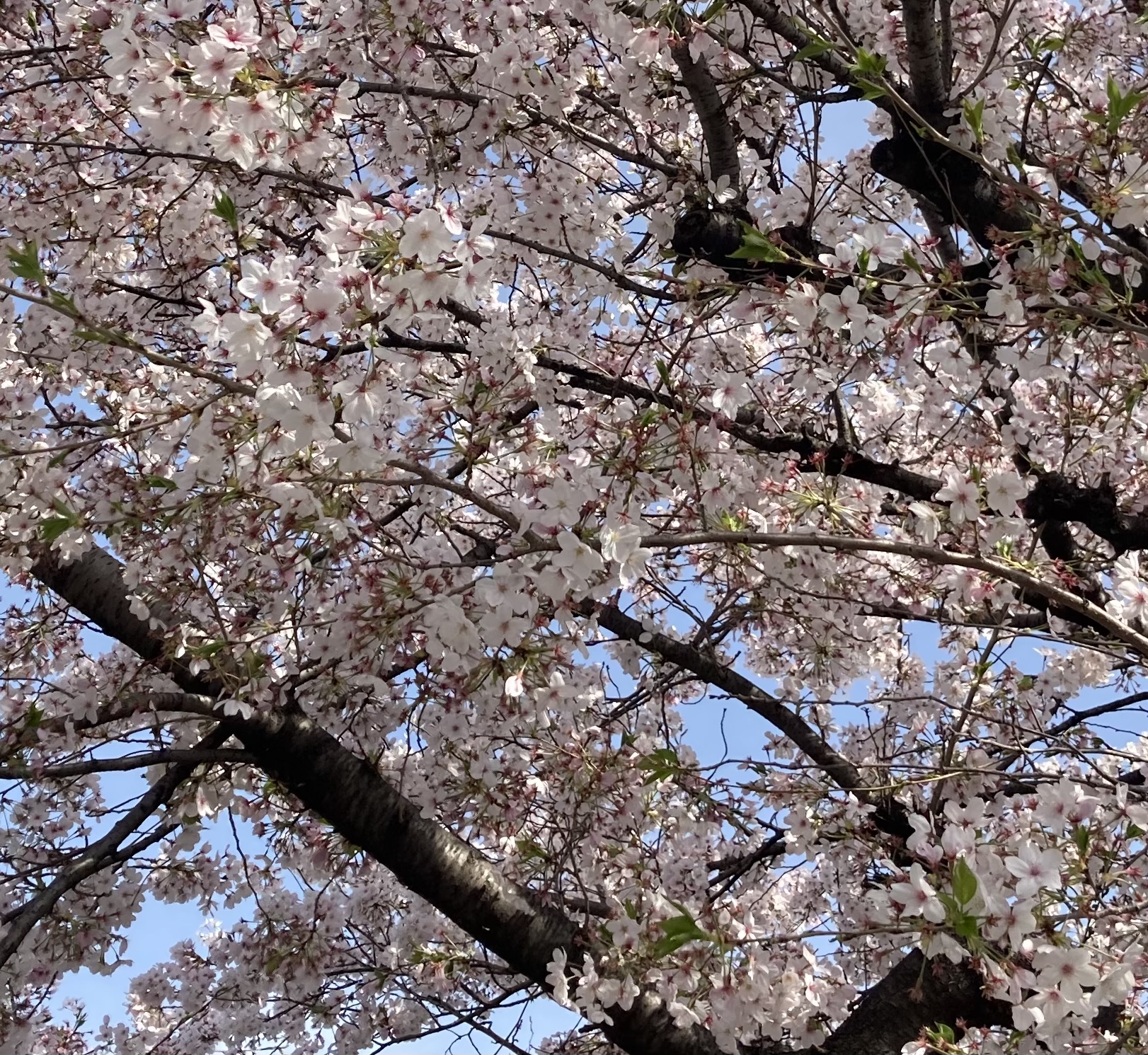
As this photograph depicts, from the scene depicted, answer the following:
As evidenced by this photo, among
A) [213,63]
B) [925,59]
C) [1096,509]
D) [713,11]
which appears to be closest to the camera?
[213,63]

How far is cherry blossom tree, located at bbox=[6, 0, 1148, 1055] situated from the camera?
247cm

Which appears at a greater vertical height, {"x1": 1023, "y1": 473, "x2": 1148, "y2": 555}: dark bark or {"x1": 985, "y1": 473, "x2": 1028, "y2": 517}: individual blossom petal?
{"x1": 1023, "y1": 473, "x2": 1148, "y2": 555}: dark bark

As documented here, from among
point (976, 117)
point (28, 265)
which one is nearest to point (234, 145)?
point (28, 265)

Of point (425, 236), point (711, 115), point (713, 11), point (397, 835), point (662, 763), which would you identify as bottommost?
point (662, 763)

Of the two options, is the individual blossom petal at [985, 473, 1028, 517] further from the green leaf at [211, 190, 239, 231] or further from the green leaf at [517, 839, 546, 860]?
the green leaf at [211, 190, 239, 231]

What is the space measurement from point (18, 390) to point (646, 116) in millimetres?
3006

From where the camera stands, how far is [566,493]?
249 centimetres

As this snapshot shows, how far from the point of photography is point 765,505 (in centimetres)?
425

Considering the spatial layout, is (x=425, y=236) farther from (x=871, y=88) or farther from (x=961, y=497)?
(x=961, y=497)

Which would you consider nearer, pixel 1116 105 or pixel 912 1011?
pixel 1116 105

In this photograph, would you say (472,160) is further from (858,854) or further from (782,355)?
(858,854)

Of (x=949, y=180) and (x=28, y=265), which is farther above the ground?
(x=949, y=180)

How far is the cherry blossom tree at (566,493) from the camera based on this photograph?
2469 millimetres

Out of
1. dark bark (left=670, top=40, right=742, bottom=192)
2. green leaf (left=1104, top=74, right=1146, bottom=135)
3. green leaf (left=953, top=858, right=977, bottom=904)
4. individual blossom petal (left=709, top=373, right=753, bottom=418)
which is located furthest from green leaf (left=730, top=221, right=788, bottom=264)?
green leaf (left=953, top=858, right=977, bottom=904)
